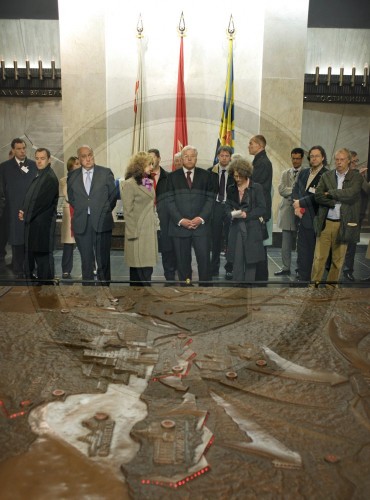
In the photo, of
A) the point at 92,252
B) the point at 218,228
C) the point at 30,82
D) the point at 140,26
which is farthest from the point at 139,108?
the point at 92,252

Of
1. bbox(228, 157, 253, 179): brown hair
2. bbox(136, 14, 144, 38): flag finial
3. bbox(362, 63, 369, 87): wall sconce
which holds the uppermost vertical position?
bbox(136, 14, 144, 38): flag finial

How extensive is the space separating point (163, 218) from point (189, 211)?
10.6 inches

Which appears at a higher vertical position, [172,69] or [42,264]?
[172,69]

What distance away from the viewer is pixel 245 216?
4.36 meters

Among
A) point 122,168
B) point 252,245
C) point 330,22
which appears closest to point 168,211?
point 252,245

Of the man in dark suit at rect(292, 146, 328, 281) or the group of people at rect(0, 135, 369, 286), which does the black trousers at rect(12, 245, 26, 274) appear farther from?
the man in dark suit at rect(292, 146, 328, 281)

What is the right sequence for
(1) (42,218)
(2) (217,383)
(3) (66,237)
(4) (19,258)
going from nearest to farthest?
1. (2) (217,383)
2. (1) (42,218)
3. (3) (66,237)
4. (4) (19,258)

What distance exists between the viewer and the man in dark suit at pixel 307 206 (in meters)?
4.76

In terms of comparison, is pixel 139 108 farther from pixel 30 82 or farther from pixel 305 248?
pixel 305 248

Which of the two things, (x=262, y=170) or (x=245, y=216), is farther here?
(x=262, y=170)

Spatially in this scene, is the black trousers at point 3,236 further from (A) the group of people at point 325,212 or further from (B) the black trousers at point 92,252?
(A) the group of people at point 325,212

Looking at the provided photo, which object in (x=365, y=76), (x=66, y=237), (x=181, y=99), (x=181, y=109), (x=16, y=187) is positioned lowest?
(x=66, y=237)

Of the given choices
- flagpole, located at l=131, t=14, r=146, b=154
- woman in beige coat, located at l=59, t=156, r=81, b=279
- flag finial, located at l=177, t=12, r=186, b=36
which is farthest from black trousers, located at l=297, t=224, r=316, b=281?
flag finial, located at l=177, t=12, r=186, b=36

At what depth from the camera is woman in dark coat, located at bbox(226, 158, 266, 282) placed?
4.38 meters
